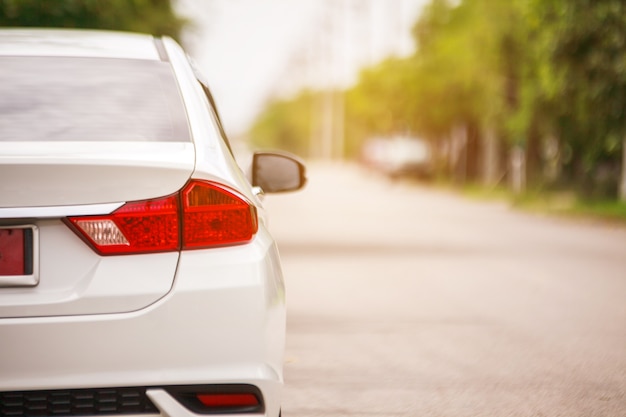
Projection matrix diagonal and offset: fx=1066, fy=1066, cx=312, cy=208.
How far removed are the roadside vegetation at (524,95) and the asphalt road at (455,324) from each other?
4.28 metres

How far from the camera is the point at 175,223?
335cm

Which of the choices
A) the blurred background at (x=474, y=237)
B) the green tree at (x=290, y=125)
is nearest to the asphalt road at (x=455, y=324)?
the blurred background at (x=474, y=237)

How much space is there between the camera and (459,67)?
120 ft

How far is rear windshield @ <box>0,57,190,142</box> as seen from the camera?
11.9ft

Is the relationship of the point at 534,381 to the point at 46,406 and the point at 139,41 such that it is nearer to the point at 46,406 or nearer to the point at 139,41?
the point at 139,41

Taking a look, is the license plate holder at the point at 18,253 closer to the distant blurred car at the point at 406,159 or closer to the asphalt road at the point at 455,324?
the asphalt road at the point at 455,324

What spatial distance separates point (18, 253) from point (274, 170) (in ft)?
5.95

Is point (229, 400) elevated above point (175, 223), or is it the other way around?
point (175, 223)

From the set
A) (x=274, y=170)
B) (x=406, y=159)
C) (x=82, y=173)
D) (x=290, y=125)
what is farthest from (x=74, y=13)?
(x=290, y=125)

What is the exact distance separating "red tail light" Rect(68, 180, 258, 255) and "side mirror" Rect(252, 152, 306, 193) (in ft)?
4.42

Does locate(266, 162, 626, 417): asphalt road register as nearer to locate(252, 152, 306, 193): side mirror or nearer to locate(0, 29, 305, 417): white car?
locate(252, 152, 306, 193): side mirror

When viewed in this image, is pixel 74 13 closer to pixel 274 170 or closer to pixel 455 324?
pixel 455 324

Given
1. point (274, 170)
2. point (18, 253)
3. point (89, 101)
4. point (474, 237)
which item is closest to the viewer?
point (18, 253)

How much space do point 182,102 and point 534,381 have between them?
2948 millimetres
